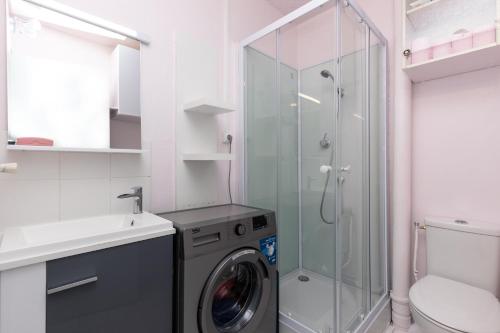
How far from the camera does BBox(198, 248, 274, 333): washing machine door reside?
1.36 m

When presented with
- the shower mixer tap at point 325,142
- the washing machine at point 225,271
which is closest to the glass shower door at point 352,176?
the shower mixer tap at point 325,142

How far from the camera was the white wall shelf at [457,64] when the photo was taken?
4.79ft

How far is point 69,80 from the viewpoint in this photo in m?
1.27

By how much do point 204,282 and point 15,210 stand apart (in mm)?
941

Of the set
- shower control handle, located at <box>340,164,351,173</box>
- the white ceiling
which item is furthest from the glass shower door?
the white ceiling

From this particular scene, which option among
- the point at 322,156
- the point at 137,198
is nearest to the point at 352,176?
the point at 322,156

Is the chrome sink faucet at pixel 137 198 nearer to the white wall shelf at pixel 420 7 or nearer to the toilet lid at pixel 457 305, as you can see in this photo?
the toilet lid at pixel 457 305

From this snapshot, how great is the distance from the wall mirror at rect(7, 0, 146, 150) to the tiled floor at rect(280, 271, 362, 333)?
61.2 inches

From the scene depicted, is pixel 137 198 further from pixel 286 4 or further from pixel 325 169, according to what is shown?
pixel 286 4

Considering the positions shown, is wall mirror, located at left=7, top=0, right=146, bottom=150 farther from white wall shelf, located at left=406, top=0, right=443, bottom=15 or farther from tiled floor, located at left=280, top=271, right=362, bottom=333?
white wall shelf, located at left=406, top=0, right=443, bottom=15

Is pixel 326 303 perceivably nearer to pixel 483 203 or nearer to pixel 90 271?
pixel 483 203

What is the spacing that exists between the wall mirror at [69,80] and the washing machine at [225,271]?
0.64 m

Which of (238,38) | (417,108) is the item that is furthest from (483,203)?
(238,38)

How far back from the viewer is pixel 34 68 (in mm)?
1181
